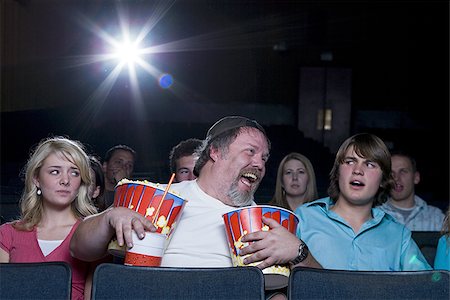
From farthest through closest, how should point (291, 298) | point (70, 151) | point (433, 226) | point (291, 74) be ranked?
point (291, 74) < point (433, 226) < point (70, 151) < point (291, 298)

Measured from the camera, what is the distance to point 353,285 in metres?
1.50

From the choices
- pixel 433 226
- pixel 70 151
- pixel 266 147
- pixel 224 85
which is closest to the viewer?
pixel 266 147

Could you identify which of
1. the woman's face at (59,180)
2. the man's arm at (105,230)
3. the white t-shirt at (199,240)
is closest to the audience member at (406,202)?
the white t-shirt at (199,240)

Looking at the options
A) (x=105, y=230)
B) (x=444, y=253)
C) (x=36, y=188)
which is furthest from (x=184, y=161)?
(x=105, y=230)

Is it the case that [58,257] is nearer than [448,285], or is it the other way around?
[448,285]

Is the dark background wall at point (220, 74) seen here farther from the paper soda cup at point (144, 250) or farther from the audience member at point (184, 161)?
the paper soda cup at point (144, 250)

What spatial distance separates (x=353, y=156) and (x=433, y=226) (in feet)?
6.08

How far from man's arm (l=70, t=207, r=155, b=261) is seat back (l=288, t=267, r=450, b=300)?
0.37m

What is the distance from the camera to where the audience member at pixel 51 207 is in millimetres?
2107

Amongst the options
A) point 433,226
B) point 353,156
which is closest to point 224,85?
point 433,226

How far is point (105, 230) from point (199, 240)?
37cm

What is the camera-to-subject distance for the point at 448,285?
1.53 m

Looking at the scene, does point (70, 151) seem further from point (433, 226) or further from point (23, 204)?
point (433, 226)

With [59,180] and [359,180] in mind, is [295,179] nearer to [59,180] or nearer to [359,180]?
[359,180]
